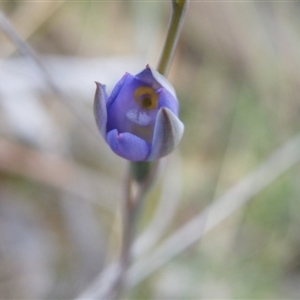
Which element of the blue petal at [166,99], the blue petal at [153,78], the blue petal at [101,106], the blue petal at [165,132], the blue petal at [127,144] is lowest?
the blue petal at [165,132]

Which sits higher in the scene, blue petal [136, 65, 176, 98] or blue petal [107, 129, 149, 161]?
blue petal [136, 65, 176, 98]

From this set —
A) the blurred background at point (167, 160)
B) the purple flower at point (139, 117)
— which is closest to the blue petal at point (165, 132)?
the purple flower at point (139, 117)

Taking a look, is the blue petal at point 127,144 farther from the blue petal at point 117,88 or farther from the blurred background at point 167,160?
the blurred background at point 167,160

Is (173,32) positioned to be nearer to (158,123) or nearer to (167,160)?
(158,123)

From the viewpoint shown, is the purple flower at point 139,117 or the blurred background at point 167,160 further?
the blurred background at point 167,160

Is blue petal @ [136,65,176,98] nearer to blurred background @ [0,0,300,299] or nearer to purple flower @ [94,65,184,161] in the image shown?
purple flower @ [94,65,184,161]

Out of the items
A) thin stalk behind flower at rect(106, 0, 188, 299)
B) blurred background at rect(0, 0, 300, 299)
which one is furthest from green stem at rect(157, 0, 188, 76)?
blurred background at rect(0, 0, 300, 299)

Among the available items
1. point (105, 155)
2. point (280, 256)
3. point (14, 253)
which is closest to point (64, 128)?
point (105, 155)
